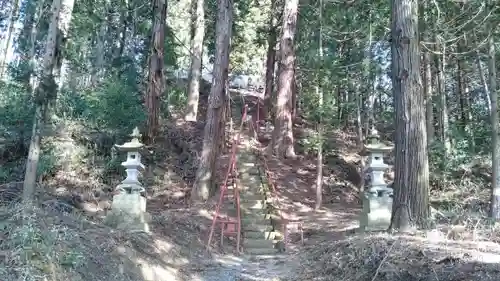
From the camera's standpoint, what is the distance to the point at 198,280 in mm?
6766

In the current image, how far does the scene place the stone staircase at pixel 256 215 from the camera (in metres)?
8.91

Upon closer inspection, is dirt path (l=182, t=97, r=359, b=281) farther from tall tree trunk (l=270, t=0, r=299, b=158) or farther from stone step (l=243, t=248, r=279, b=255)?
tall tree trunk (l=270, t=0, r=299, b=158)

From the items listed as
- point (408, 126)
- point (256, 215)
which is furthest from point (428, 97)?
point (408, 126)

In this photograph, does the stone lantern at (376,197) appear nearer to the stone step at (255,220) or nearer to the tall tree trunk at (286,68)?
the stone step at (255,220)

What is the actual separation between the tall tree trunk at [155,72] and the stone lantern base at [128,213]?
17.3 feet

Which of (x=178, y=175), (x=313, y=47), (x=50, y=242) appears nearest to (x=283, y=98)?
(x=313, y=47)

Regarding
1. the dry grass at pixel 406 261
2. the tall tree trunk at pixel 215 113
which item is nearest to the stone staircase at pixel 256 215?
the tall tree trunk at pixel 215 113

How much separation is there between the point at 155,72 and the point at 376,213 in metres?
7.98

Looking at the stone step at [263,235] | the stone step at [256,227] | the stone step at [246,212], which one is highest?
the stone step at [246,212]

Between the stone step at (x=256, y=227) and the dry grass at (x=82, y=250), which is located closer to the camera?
the dry grass at (x=82, y=250)

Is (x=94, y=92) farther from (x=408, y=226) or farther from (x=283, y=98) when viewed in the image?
(x=408, y=226)

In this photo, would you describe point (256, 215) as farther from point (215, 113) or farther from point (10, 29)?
point (10, 29)


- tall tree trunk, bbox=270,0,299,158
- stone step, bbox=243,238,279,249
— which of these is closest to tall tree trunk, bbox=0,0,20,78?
tall tree trunk, bbox=270,0,299,158

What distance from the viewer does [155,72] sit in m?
13.6
